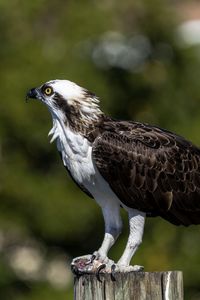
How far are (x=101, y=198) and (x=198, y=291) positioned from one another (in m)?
12.2

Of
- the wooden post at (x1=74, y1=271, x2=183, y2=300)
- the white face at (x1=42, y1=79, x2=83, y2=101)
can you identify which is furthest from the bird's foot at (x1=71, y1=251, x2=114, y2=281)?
the white face at (x1=42, y1=79, x2=83, y2=101)

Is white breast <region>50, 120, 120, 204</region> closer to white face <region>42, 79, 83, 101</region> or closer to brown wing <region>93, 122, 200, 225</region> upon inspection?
brown wing <region>93, 122, 200, 225</region>

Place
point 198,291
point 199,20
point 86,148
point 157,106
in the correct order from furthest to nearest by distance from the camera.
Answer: point 199,20 < point 157,106 < point 198,291 < point 86,148

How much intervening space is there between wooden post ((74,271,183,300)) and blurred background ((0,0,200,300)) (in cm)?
1296

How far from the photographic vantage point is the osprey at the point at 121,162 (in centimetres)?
1129

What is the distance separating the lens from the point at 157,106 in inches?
1051

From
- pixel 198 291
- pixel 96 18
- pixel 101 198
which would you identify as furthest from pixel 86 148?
pixel 96 18

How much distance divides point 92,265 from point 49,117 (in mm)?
14586

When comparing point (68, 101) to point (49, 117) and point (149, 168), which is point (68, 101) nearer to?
point (149, 168)

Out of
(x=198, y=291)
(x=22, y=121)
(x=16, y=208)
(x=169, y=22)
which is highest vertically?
(x=169, y=22)

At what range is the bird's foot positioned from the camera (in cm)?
1026

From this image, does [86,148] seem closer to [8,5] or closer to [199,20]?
[8,5]

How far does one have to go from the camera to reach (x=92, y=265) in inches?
411

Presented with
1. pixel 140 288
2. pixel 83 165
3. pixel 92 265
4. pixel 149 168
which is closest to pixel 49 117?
pixel 149 168
